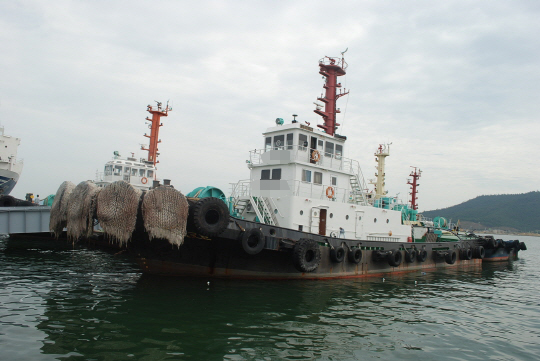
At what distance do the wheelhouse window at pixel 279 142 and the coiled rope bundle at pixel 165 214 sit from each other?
6.68 m

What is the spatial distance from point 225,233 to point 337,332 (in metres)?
4.31

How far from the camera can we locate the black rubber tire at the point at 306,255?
11820mm

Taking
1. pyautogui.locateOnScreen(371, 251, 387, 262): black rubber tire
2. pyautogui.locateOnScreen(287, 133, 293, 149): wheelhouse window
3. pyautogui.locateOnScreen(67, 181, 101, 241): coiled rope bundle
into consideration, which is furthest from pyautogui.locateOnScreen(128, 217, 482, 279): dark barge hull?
pyautogui.locateOnScreen(287, 133, 293, 149): wheelhouse window

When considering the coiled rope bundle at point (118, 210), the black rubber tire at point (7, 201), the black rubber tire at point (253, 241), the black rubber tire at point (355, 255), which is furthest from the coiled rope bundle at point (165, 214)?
the black rubber tire at point (7, 201)

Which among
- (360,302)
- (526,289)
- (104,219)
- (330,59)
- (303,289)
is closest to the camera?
(104,219)

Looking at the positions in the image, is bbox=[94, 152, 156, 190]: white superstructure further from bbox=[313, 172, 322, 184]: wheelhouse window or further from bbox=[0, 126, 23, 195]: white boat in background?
bbox=[313, 172, 322, 184]: wheelhouse window

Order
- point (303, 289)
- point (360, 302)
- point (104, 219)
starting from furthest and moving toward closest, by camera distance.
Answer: point (303, 289), point (360, 302), point (104, 219)

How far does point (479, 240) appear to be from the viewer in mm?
25281

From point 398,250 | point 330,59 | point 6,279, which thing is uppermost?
point 330,59

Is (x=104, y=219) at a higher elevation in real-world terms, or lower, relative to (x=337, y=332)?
higher

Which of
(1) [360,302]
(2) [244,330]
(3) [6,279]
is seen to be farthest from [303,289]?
(3) [6,279]

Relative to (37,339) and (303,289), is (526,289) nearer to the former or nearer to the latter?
(303,289)

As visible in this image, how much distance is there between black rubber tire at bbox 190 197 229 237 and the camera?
9.69 m

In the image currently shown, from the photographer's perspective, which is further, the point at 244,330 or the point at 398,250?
the point at 398,250
